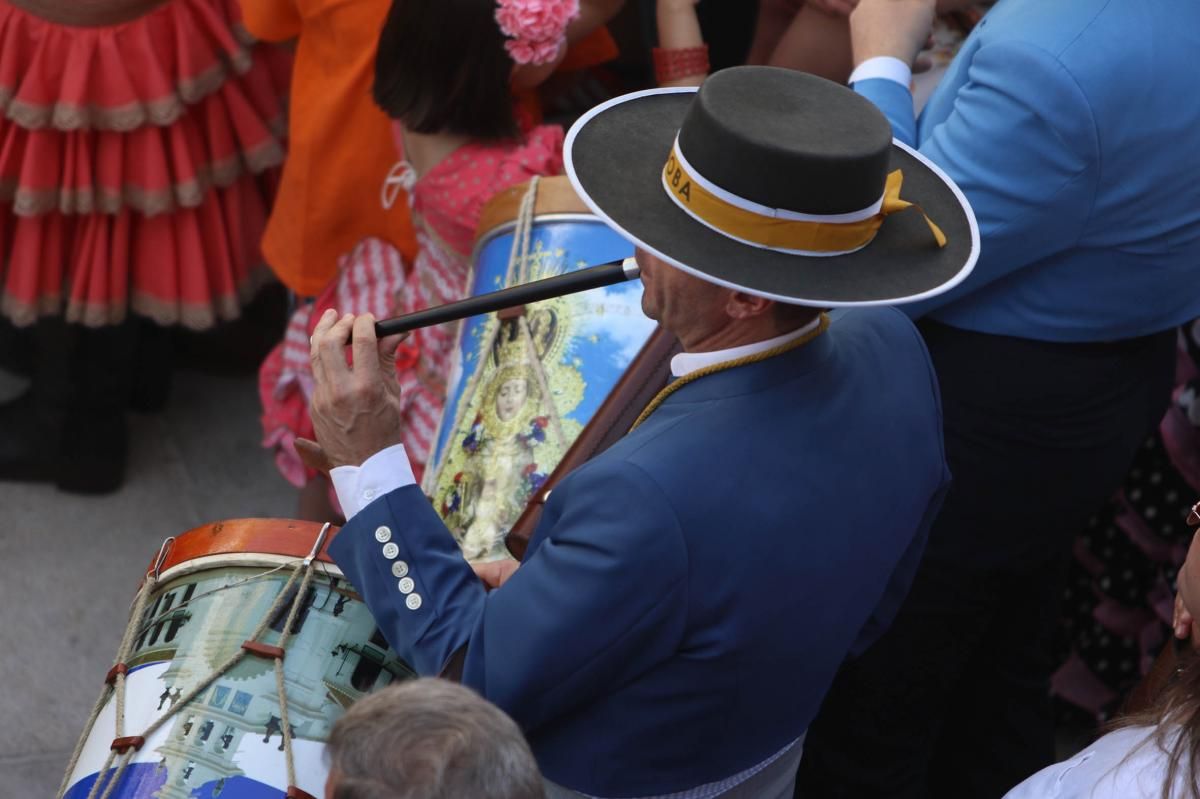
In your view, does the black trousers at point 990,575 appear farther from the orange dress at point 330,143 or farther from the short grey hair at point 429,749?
the orange dress at point 330,143

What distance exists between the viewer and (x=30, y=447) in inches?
132

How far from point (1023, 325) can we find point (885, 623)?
1.57 feet

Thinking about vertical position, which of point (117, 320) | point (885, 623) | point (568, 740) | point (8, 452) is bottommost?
point (8, 452)

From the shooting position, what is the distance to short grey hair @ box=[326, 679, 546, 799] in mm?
1190

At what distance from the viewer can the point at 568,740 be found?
61.4 inches

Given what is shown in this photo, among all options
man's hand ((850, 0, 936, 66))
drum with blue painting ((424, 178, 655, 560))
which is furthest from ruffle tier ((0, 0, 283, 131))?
man's hand ((850, 0, 936, 66))

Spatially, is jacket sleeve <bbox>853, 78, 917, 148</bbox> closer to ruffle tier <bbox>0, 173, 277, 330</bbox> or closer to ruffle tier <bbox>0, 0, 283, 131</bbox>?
ruffle tier <bbox>0, 0, 283, 131</bbox>

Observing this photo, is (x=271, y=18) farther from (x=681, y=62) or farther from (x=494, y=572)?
(x=494, y=572)

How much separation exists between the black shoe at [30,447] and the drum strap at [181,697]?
65.8 inches

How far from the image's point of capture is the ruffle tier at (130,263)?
10.2 ft

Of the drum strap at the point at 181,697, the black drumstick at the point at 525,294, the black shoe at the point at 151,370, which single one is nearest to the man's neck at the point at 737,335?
the black drumstick at the point at 525,294

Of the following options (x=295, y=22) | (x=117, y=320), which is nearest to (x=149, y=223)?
(x=117, y=320)

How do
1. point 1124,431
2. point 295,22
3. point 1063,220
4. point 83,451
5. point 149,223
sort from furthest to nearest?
point 83,451 < point 149,223 < point 295,22 < point 1124,431 < point 1063,220

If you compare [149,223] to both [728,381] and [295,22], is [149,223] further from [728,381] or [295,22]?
[728,381]
